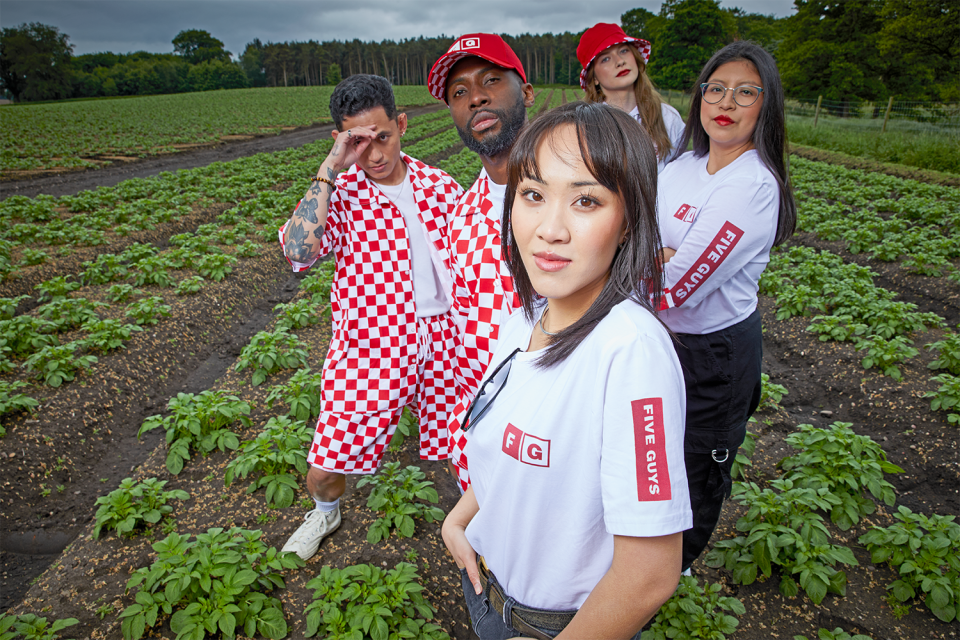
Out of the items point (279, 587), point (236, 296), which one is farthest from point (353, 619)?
point (236, 296)

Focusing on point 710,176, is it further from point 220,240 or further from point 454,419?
point 220,240

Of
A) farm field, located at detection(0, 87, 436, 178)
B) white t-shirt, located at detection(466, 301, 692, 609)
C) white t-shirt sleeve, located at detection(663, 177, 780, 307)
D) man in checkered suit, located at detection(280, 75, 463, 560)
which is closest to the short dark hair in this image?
man in checkered suit, located at detection(280, 75, 463, 560)

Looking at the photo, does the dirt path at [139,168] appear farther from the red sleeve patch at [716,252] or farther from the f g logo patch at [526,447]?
the f g logo patch at [526,447]

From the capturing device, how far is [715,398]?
2.02m

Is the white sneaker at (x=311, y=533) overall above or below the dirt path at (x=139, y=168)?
below

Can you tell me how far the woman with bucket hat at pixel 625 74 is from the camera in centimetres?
321

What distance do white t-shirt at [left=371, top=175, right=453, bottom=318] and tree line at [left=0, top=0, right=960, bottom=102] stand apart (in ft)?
5.81

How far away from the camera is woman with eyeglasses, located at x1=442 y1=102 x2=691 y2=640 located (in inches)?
35.2

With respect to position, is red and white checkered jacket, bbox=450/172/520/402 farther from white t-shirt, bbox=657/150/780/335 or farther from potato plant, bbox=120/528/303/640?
potato plant, bbox=120/528/303/640

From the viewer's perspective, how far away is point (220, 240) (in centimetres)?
905

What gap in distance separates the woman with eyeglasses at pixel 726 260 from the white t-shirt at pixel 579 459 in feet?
3.17

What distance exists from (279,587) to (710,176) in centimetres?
300

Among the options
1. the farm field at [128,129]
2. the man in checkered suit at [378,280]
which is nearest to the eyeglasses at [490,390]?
the man in checkered suit at [378,280]

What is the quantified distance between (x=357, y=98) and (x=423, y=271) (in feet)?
2.85
